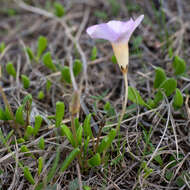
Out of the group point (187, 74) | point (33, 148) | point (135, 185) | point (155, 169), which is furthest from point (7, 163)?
point (187, 74)

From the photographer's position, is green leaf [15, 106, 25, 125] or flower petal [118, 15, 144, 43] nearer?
flower petal [118, 15, 144, 43]

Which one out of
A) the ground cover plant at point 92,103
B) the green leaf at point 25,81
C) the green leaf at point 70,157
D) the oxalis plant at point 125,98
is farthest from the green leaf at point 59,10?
the green leaf at point 70,157

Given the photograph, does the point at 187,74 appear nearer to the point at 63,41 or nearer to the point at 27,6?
the point at 63,41

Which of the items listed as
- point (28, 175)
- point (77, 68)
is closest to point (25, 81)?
point (77, 68)

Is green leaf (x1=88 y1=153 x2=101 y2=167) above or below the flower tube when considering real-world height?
below

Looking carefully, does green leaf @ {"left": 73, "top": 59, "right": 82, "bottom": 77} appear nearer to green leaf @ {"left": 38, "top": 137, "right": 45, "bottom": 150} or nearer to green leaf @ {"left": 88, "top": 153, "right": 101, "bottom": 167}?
green leaf @ {"left": 38, "top": 137, "right": 45, "bottom": 150}

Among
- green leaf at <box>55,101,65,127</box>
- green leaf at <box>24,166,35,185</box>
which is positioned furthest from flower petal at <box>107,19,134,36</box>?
green leaf at <box>24,166,35,185</box>

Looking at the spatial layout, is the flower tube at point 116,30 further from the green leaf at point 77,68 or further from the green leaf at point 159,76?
the green leaf at point 77,68

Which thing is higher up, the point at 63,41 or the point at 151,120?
the point at 63,41
